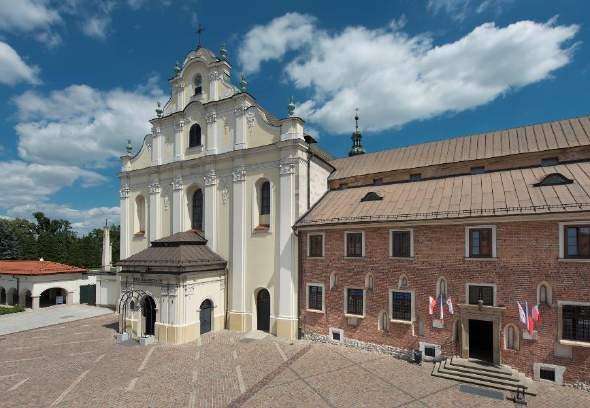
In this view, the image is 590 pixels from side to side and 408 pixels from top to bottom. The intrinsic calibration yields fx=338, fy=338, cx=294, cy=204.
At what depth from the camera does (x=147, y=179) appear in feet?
92.3

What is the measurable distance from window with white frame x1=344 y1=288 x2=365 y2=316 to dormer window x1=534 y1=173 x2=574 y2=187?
9.84 meters

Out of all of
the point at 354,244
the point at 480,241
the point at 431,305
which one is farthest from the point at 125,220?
the point at 480,241

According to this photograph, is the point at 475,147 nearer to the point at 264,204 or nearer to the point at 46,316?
the point at 264,204

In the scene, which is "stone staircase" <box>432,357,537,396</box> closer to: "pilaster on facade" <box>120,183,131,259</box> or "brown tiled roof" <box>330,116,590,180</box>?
"brown tiled roof" <box>330,116,590,180</box>

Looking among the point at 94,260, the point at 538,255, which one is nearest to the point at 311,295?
the point at 538,255

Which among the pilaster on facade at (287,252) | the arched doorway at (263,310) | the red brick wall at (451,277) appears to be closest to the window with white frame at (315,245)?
the red brick wall at (451,277)

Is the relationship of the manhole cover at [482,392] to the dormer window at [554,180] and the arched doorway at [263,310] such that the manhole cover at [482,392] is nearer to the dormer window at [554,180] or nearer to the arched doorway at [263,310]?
the dormer window at [554,180]

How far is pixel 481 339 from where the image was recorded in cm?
1630

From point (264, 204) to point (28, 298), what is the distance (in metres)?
27.7

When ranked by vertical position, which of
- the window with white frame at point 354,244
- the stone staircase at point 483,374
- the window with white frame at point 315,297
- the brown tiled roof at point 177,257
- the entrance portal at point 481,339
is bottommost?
the stone staircase at point 483,374

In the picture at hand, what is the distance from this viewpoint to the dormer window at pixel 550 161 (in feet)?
A: 57.6

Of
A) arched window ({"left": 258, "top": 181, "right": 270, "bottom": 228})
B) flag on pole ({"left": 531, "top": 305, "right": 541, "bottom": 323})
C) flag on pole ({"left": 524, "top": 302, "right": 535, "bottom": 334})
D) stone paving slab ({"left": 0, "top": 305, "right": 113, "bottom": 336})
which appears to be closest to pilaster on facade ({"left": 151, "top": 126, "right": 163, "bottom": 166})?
arched window ({"left": 258, "top": 181, "right": 270, "bottom": 228})

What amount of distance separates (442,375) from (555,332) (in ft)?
15.5

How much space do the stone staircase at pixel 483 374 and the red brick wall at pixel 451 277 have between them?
0.61 metres
